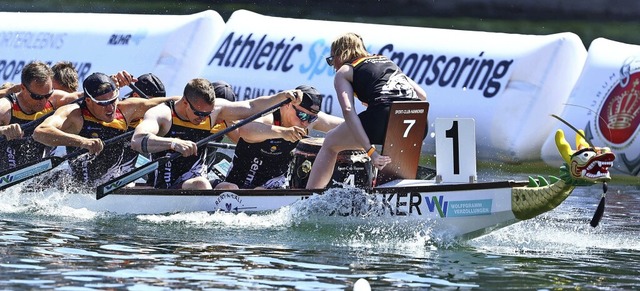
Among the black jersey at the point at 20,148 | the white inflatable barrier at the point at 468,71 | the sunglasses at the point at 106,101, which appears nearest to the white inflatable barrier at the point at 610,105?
the white inflatable barrier at the point at 468,71

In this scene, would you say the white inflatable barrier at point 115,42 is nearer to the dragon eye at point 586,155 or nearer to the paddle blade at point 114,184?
the paddle blade at point 114,184

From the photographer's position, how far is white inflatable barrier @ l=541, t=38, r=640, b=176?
1555cm

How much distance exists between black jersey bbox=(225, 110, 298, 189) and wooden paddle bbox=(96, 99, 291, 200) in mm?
243

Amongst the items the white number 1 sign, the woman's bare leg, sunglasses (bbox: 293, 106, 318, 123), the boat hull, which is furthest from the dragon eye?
sunglasses (bbox: 293, 106, 318, 123)

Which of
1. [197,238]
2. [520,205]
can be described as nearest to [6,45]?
[197,238]

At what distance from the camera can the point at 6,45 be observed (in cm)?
2158

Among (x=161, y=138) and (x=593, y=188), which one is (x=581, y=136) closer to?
(x=161, y=138)

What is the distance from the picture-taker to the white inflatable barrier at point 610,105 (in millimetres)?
15555

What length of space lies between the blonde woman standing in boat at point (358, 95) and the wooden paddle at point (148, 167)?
0.99 metres

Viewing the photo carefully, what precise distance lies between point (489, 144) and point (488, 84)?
75 cm

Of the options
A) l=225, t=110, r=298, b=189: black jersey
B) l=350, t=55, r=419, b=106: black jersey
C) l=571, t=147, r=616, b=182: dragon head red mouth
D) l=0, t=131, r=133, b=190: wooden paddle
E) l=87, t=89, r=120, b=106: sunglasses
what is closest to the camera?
l=571, t=147, r=616, b=182: dragon head red mouth

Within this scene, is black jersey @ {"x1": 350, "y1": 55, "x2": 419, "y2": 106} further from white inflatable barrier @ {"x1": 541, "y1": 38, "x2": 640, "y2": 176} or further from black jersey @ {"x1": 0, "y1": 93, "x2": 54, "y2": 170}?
white inflatable barrier @ {"x1": 541, "y1": 38, "x2": 640, "y2": 176}

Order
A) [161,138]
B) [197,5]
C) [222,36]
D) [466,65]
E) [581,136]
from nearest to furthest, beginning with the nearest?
1. [581,136]
2. [161,138]
3. [466,65]
4. [222,36]
5. [197,5]

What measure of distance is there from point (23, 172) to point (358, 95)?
3382 millimetres
